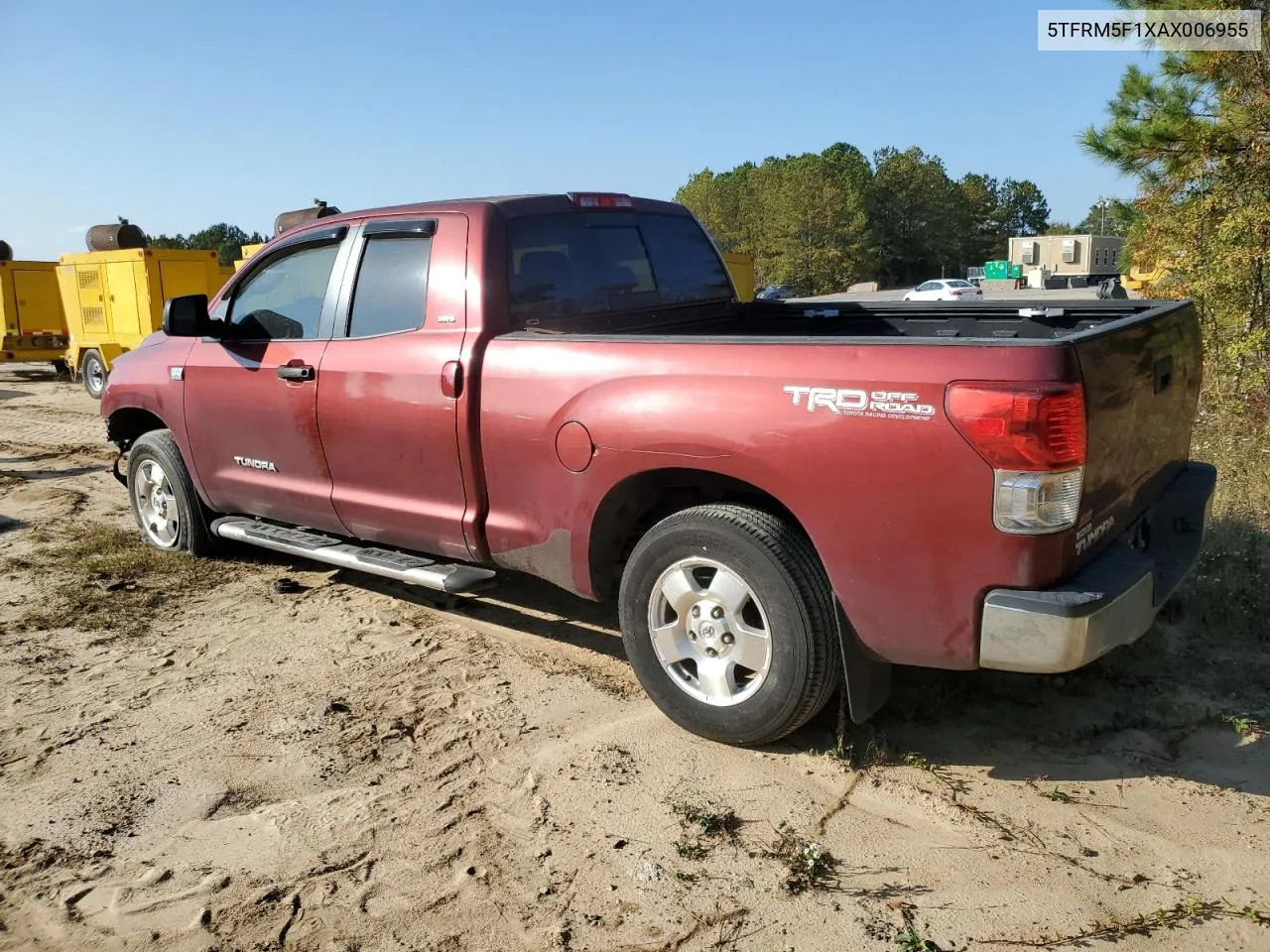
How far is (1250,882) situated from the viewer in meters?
2.91

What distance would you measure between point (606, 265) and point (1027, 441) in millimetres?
2560

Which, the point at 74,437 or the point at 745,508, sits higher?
the point at 745,508

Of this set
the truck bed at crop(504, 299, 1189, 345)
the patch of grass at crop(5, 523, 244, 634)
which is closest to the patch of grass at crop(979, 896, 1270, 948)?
the truck bed at crop(504, 299, 1189, 345)

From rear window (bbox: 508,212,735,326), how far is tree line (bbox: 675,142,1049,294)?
63.9 meters

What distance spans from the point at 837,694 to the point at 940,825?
872 millimetres

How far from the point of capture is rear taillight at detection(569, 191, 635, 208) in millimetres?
4953

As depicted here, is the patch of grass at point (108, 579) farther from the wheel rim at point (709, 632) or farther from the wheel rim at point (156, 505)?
the wheel rim at point (709, 632)

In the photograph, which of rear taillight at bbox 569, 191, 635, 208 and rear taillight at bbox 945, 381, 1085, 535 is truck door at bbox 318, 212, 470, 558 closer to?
rear taillight at bbox 569, 191, 635, 208

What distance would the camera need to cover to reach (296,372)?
5109mm

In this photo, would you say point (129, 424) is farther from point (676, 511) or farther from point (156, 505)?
point (676, 511)

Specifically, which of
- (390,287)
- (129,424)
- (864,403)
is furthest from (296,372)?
(864,403)

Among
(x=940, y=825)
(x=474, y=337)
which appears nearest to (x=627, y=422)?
(x=474, y=337)

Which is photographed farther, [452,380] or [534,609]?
[534,609]

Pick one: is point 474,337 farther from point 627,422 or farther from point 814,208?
point 814,208
